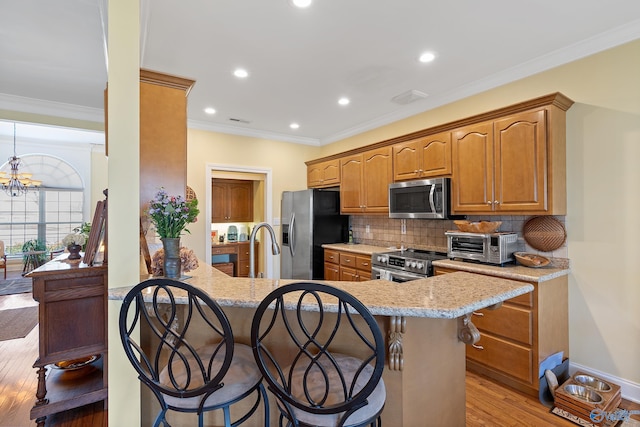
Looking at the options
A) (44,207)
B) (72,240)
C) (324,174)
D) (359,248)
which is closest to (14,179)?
(44,207)

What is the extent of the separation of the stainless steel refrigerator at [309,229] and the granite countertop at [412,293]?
114 inches

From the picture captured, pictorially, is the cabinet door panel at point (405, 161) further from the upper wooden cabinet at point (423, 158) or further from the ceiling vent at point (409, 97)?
the ceiling vent at point (409, 97)

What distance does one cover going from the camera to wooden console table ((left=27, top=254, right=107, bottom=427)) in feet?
6.28

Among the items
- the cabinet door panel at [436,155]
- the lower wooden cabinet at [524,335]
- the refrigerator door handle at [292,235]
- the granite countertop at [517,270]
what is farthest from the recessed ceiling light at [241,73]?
the lower wooden cabinet at [524,335]

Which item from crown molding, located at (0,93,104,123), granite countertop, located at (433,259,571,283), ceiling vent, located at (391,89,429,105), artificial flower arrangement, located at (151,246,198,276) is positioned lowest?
granite countertop, located at (433,259,571,283)

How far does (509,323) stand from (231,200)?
5007mm

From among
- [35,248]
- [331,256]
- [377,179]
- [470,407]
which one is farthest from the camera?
[35,248]

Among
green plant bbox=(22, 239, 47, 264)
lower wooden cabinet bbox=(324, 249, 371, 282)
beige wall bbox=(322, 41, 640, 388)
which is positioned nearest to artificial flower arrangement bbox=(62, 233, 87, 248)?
lower wooden cabinet bbox=(324, 249, 371, 282)

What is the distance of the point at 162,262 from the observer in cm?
163

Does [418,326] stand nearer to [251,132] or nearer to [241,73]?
[241,73]

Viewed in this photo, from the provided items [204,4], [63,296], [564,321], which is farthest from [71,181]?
[564,321]

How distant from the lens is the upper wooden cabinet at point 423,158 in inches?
126

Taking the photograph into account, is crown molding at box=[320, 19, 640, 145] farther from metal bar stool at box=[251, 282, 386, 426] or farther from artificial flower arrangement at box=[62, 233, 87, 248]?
artificial flower arrangement at box=[62, 233, 87, 248]

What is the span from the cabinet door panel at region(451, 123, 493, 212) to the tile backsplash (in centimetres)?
34
